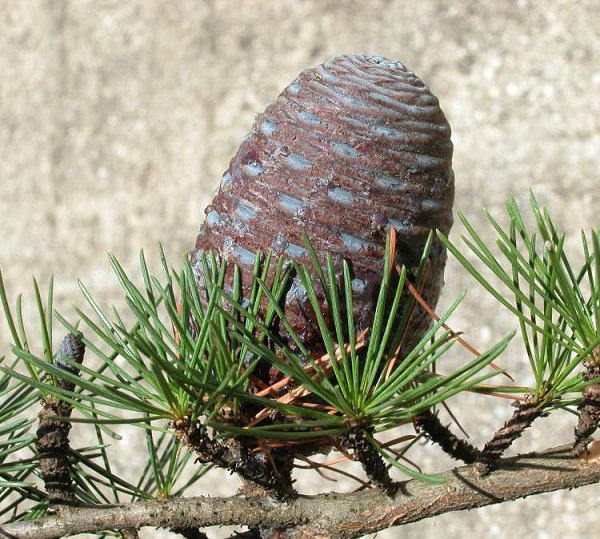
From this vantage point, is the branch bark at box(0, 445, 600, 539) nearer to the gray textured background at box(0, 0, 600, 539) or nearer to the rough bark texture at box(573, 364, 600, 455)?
the rough bark texture at box(573, 364, 600, 455)

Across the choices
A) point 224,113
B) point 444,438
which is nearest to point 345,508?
point 444,438

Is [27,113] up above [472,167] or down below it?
above

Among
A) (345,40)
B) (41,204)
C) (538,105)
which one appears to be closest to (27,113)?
(41,204)

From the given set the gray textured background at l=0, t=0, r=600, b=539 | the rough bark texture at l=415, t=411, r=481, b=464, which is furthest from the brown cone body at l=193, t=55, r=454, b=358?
the gray textured background at l=0, t=0, r=600, b=539

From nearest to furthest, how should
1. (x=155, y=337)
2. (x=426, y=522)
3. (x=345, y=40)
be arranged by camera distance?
(x=155, y=337) < (x=426, y=522) < (x=345, y=40)

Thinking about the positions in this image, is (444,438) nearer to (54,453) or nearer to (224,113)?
(54,453)

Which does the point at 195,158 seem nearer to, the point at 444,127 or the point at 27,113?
the point at 27,113
